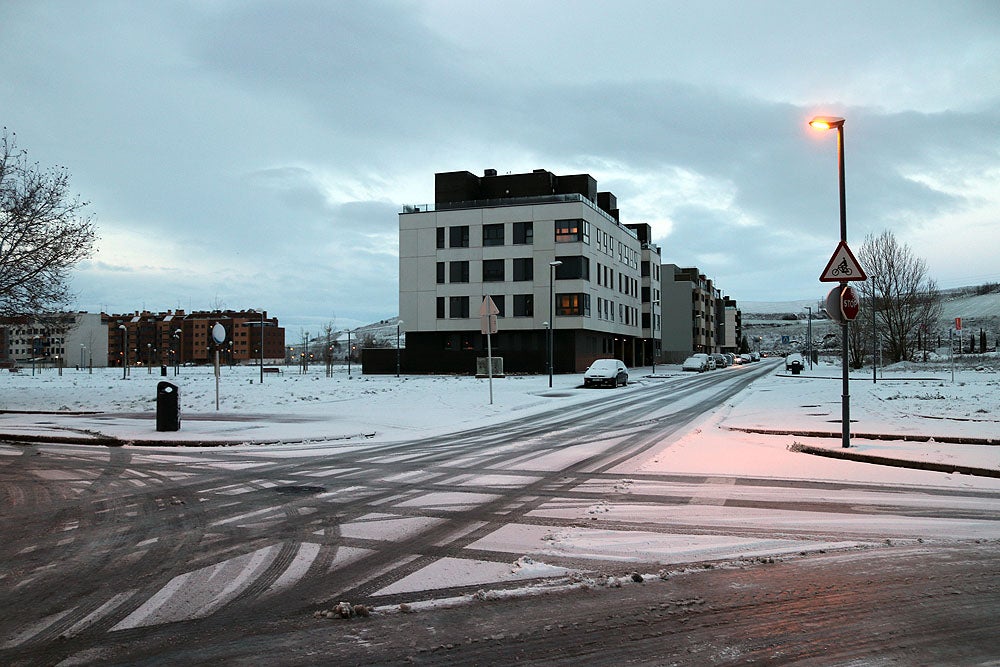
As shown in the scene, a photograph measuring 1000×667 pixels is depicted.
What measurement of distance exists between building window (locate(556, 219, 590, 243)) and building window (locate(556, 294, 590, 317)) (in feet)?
15.0

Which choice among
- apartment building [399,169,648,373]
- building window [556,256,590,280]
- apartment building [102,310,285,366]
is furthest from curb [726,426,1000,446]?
apartment building [102,310,285,366]

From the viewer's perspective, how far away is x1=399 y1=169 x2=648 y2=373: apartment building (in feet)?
187

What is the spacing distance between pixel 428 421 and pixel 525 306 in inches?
1577

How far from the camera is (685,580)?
16.9ft

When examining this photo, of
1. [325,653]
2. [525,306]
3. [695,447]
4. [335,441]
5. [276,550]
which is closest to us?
[325,653]

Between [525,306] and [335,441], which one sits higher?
[525,306]

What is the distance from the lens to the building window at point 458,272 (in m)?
58.9

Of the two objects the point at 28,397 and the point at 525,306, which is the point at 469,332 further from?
the point at 28,397

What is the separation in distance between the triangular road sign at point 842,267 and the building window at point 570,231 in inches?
1770

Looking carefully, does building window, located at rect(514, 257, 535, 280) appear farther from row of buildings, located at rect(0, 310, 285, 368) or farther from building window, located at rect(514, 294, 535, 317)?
row of buildings, located at rect(0, 310, 285, 368)

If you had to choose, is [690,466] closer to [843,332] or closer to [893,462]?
[893,462]

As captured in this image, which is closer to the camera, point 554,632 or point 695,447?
point 554,632

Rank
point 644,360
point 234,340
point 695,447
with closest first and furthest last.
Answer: point 695,447 < point 644,360 < point 234,340

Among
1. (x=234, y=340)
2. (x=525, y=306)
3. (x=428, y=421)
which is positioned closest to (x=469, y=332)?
(x=525, y=306)
